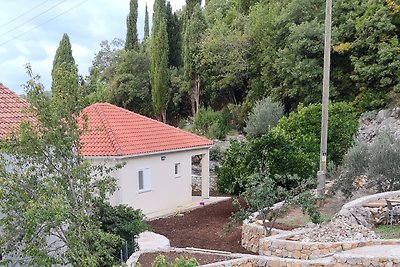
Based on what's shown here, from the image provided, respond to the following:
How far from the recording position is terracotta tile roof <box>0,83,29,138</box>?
455 inches

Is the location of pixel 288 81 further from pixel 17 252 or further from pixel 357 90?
pixel 17 252

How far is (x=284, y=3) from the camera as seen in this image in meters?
32.9

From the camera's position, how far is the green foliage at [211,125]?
32.1 m

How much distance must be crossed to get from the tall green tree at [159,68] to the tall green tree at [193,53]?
5.73 ft

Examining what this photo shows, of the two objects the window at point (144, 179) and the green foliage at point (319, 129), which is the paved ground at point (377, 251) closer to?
the green foliage at point (319, 129)

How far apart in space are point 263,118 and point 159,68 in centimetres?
1253

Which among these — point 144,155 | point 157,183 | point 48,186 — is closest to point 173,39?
point 157,183

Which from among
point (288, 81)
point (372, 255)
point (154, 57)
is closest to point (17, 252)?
point (372, 255)

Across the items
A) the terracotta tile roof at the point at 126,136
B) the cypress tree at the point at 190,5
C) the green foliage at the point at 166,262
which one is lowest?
the green foliage at the point at 166,262

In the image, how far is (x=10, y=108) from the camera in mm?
12375

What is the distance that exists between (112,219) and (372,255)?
7088 millimetres

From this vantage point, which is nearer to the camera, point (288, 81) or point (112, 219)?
point (112, 219)

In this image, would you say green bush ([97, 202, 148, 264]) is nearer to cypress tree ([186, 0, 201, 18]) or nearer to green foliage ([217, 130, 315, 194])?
green foliage ([217, 130, 315, 194])

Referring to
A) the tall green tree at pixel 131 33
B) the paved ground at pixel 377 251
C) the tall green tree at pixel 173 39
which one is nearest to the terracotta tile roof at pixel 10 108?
the paved ground at pixel 377 251
